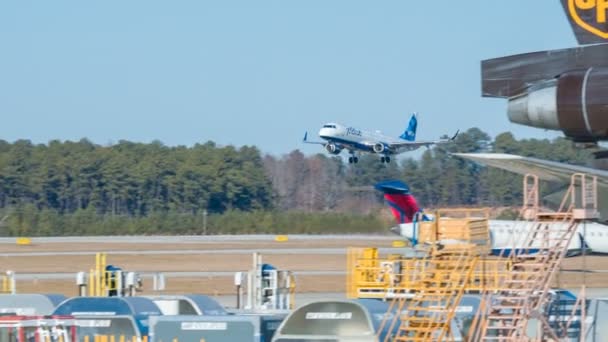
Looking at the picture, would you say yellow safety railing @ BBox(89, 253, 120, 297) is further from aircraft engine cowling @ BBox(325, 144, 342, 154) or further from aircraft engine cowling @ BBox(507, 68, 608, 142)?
aircraft engine cowling @ BBox(325, 144, 342, 154)

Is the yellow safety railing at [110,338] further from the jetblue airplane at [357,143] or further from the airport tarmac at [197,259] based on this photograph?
the jetblue airplane at [357,143]

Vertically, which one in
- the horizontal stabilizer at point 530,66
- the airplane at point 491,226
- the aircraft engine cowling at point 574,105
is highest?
the horizontal stabilizer at point 530,66

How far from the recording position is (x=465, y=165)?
104 meters

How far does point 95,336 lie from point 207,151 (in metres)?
96.4

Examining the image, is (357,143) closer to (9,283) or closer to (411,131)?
(411,131)

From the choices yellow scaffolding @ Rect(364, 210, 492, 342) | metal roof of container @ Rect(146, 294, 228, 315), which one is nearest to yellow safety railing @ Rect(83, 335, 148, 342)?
metal roof of container @ Rect(146, 294, 228, 315)

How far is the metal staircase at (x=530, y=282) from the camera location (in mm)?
19062

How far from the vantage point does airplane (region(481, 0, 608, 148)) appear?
14.0 metres

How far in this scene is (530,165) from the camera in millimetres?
15695

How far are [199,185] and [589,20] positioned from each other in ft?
321

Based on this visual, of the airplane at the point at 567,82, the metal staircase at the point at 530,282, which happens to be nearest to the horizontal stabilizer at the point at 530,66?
the airplane at the point at 567,82

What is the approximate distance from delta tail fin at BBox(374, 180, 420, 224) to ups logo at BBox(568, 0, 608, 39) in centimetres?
4655

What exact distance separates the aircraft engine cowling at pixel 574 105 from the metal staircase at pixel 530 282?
404 cm

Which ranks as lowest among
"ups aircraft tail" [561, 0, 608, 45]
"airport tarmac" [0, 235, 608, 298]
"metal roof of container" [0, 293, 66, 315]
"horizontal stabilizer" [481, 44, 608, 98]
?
"airport tarmac" [0, 235, 608, 298]
